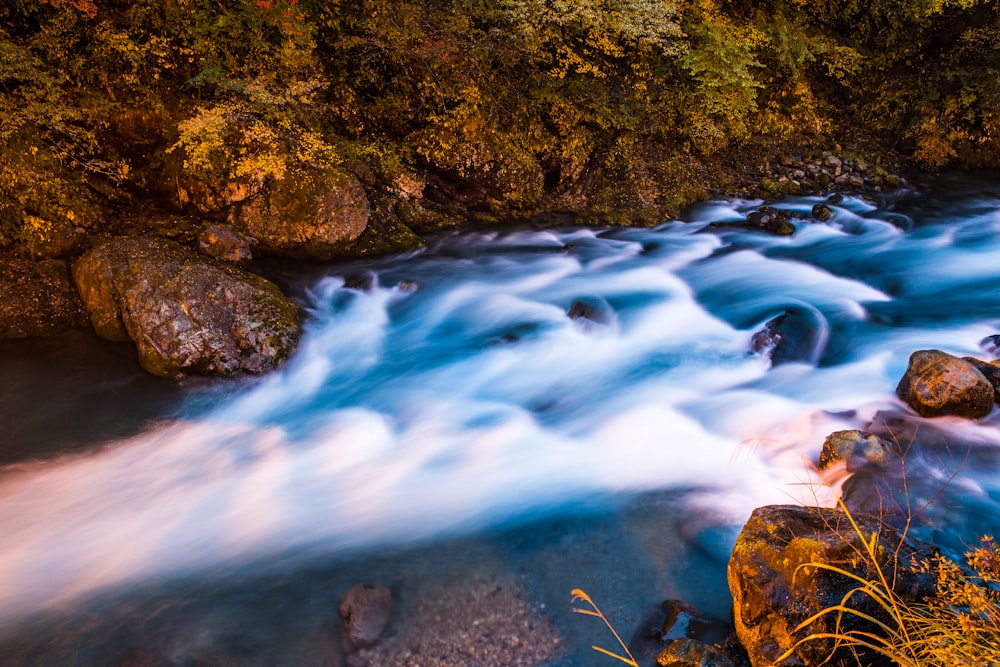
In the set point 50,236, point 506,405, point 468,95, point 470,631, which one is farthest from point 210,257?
point 470,631

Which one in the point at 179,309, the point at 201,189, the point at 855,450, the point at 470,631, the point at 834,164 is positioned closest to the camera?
the point at 470,631

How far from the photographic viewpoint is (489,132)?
973 cm

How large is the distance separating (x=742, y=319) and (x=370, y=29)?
23.2 feet

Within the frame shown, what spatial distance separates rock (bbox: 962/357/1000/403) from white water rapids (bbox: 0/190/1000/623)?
34 centimetres

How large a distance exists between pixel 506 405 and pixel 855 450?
11.1 feet

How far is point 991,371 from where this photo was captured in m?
5.15

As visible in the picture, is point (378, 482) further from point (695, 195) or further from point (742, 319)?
point (695, 195)

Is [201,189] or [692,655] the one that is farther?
[201,189]

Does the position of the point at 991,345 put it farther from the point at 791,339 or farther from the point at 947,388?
the point at 947,388

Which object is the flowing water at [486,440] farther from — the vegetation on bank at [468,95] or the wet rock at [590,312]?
the vegetation on bank at [468,95]

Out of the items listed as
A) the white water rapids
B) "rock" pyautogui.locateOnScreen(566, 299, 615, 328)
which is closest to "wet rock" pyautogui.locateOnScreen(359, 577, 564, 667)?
the white water rapids

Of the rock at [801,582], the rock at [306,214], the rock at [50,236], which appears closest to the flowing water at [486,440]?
the rock at [306,214]

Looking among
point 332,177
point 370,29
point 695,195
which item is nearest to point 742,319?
point 695,195

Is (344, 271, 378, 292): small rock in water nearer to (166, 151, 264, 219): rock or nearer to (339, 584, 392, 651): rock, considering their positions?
(166, 151, 264, 219): rock
